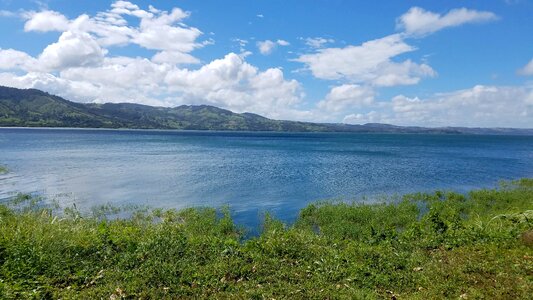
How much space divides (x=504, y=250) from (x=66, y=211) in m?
37.2

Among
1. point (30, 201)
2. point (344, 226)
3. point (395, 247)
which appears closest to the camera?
point (395, 247)

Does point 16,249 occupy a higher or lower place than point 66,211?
higher

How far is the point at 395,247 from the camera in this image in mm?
17125

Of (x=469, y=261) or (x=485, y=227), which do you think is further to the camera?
(x=485, y=227)

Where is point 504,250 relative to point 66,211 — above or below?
above

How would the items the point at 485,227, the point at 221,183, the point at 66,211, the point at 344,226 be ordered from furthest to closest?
the point at 221,183 → the point at 66,211 → the point at 344,226 → the point at 485,227

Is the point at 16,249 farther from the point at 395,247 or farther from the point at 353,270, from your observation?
the point at 395,247

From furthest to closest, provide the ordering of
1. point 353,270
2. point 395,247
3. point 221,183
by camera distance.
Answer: point 221,183, point 395,247, point 353,270

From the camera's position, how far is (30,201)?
39156 millimetres

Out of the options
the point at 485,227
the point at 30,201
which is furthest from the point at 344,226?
the point at 30,201

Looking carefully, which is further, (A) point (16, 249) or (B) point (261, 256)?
(B) point (261, 256)

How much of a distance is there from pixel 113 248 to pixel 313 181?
43965mm

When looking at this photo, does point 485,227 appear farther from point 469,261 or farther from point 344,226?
point 344,226

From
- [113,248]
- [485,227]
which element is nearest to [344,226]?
[485,227]
